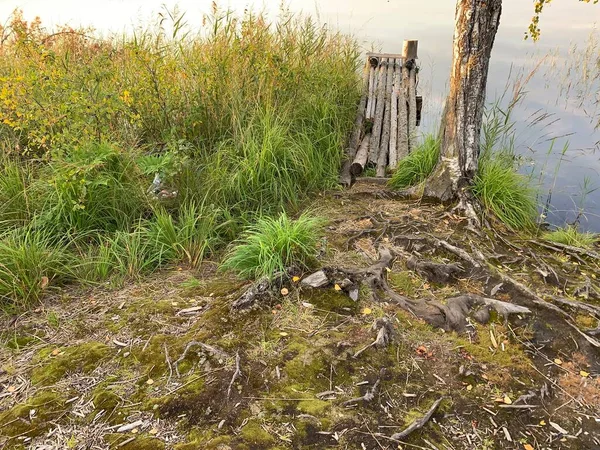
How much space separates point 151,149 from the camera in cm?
506

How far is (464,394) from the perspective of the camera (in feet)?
8.07

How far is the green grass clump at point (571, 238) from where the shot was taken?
15.0 feet

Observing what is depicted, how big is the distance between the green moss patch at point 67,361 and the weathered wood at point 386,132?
4249 millimetres

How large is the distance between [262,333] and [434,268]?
1.60 m

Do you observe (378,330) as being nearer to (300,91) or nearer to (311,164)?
(311,164)

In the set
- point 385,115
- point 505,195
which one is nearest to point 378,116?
point 385,115

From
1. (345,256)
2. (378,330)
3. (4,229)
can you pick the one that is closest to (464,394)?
(378,330)

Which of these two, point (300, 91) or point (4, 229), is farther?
point (300, 91)

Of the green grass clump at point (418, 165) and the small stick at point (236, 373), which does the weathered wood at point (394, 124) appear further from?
the small stick at point (236, 373)

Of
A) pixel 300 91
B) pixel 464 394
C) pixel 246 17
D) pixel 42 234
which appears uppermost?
pixel 246 17

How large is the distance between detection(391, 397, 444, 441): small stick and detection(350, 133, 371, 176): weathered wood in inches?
154

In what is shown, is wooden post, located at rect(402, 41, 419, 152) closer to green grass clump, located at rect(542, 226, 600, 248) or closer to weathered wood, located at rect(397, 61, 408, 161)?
weathered wood, located at rect(397, 61, 408, 161)

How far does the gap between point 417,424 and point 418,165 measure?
3.66 meters

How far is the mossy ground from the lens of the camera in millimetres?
2207
